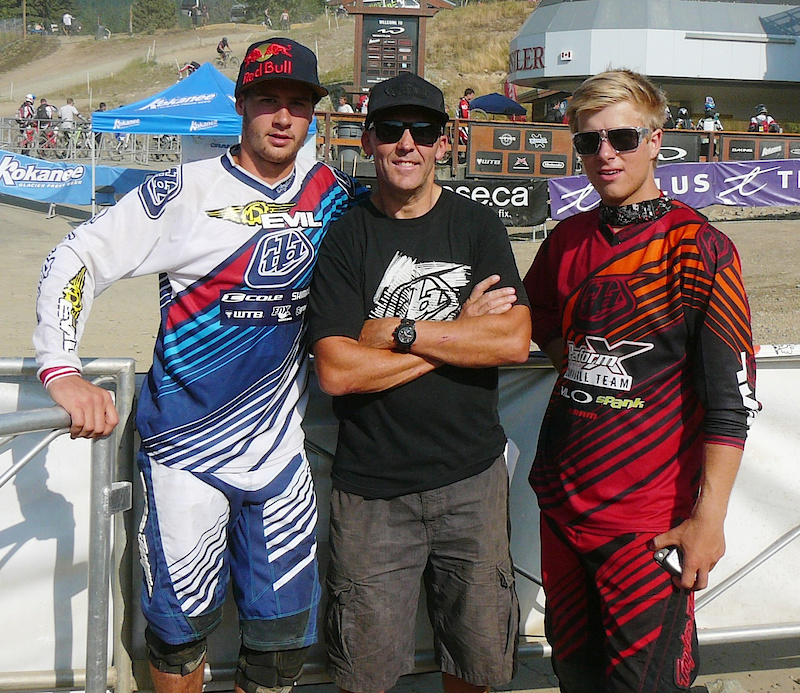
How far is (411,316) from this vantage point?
8.70ft

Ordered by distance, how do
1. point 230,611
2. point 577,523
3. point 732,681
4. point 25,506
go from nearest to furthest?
point 577,523
point 25,506
point 230,611
point 732,681

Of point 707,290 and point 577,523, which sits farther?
point 577,523

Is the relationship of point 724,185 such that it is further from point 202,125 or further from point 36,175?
point 36,175

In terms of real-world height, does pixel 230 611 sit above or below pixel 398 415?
below

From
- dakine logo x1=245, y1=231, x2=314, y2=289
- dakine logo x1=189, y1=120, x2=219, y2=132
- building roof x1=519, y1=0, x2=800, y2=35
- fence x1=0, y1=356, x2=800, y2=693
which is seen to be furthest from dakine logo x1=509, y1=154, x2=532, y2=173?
dakine logo x1=245, y1=231, x2=314, y2=289

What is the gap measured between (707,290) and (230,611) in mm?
2013

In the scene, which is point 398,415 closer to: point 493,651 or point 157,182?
point 493,651

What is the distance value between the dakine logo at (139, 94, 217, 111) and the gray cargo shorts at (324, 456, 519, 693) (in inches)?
598

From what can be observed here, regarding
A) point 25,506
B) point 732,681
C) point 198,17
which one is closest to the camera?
point 25,506

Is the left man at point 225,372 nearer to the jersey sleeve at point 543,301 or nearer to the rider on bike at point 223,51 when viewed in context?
the jersey sleeve at point 543,301

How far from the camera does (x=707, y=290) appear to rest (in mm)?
2252

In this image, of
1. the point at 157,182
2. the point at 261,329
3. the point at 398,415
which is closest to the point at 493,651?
A: the point at 398,415

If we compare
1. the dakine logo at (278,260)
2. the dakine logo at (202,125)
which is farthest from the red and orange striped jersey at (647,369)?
the dakine logo at (202,125)

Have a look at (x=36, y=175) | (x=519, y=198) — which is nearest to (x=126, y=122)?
(x=36, y=175)
